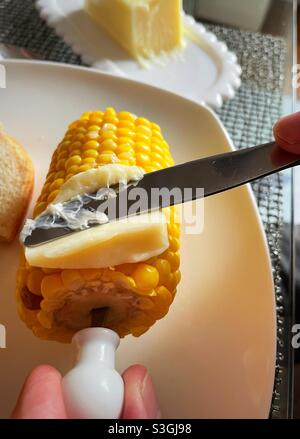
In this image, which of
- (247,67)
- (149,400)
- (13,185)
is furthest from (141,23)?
(149,400)

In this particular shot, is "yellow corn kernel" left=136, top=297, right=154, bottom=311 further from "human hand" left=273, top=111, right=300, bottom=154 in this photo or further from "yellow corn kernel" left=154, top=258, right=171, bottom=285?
"human hand" left=273, top=111, right=300, bottom=154

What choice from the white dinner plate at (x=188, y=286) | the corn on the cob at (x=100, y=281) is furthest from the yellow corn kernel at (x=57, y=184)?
the white dinner plate at (x=188, y=286)

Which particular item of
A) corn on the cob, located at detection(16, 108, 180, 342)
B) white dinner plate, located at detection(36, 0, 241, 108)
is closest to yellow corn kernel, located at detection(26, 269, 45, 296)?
corn on the cob, located at detection(16, 108, 180, 342)

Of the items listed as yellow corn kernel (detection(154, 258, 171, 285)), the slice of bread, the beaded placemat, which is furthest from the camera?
the beaded placemat

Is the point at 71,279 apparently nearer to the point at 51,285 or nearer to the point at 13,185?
the point at 51,285

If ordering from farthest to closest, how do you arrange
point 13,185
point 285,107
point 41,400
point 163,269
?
point 285,107 → point 13,185 → point 163,269 → point 41,400

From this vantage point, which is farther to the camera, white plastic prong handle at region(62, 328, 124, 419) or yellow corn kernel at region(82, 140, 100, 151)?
yellow corn kernel at region(82, 140, 100, 151)

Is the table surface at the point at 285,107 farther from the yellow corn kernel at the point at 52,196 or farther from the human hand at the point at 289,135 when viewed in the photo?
the yellow corn kernel at the point at 52,196
